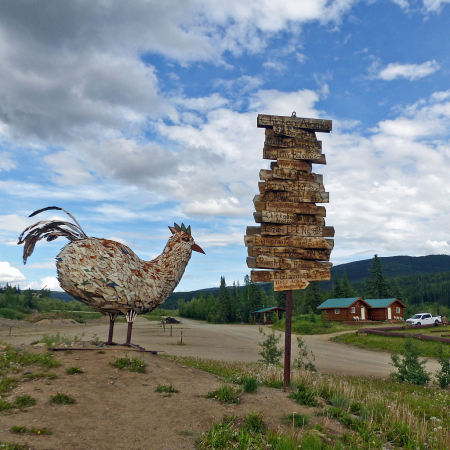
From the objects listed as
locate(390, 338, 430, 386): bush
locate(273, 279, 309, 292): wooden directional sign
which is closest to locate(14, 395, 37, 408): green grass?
locate(273, 279, 309, 292): wooden directional sign

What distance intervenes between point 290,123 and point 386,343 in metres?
20.8

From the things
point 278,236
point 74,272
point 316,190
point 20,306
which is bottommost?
point 20,306

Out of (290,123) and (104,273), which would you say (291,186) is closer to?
(290,123)

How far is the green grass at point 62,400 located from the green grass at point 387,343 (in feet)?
64.6

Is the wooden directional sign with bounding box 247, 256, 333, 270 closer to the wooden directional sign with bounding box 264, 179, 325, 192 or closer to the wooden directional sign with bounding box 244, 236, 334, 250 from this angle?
the wooden directional sign with bounding box 244, 236, 334, 250

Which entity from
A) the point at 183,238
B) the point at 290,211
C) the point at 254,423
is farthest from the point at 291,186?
the point at 254,423

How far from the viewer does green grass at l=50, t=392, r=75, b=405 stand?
6.05 meters

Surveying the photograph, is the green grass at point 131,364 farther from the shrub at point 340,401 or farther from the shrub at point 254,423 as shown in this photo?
the shrub at point 340,401

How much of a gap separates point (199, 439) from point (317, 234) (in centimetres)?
585

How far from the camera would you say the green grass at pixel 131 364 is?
8094 millimetres

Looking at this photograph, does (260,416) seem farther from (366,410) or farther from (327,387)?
(327,387)

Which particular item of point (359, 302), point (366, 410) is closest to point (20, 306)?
point (359, 302)

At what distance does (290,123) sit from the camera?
9.27 m

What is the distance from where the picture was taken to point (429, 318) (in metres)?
40.1
